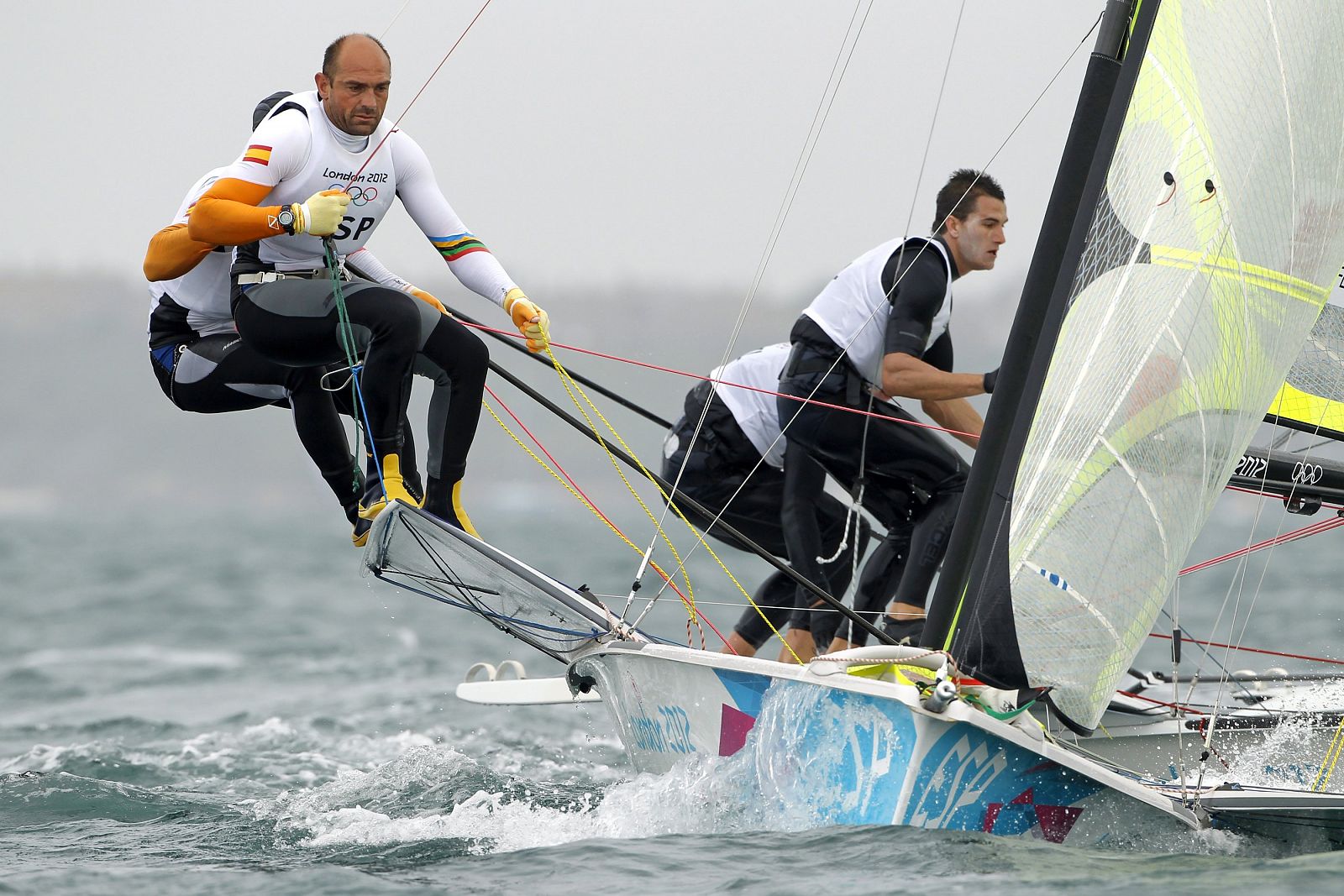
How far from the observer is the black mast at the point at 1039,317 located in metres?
3.60

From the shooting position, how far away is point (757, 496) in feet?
16.8

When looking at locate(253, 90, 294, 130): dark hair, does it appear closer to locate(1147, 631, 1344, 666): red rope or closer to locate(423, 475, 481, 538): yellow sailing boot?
locate(423, 475, 481, 538): yellow sailing boot

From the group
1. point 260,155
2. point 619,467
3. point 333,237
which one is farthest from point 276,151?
point 619,467

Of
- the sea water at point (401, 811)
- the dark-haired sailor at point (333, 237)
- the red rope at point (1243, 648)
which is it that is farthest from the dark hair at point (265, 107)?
the red rope at point (1243, 648)

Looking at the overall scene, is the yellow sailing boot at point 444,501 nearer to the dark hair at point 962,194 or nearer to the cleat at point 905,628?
the cleat at point 905,628

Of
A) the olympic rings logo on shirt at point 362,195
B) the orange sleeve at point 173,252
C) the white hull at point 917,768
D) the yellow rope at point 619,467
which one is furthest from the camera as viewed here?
the yellow rope at point 619,467

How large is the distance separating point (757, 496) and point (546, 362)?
118 centimetres

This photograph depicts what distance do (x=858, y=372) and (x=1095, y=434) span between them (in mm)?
1174

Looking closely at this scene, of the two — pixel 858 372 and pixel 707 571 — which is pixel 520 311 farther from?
pixel 707 571

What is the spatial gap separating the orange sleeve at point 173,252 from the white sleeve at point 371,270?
2.01 ft

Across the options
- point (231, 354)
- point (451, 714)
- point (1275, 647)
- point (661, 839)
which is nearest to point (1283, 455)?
point (661, 839)

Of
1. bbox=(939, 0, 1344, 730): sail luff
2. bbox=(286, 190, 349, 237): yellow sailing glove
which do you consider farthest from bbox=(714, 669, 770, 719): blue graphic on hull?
bbox=(286, 190, 349, 237): yellow sailing glove

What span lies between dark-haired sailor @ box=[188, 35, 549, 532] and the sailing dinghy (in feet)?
0.97

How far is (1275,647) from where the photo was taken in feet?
39.3
